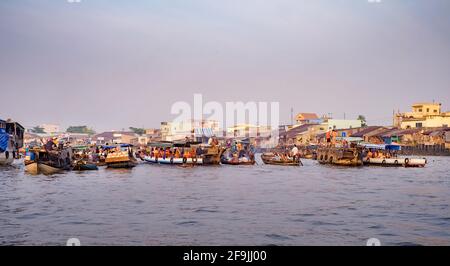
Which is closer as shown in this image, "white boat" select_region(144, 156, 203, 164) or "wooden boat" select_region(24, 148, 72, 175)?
"wooden boat" select_region(24, 148, 72, 175)

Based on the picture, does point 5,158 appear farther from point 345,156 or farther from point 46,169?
point 345,156

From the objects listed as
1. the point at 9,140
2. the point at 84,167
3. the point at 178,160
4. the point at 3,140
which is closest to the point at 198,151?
the point at 178,160

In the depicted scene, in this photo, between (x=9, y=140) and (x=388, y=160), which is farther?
(x=388, y=160)

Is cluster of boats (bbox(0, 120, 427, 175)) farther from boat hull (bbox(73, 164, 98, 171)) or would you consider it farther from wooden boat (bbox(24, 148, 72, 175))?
wooden boat (bbox(24, 148, 72, 175))

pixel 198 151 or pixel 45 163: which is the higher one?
pixel 198 151

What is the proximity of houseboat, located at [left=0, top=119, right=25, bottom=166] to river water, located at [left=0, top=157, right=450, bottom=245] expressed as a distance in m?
14.9

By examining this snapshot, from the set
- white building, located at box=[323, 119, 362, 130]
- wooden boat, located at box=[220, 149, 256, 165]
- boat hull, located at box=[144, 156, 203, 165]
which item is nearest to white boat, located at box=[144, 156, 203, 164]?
boat hull, located at box=[144, 156, 203, 165]

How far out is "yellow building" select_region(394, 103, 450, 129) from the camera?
5012 centimetres

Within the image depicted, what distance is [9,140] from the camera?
31.7 metres

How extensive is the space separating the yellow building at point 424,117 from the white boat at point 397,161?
1966 cm

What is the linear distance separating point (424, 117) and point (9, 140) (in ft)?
138

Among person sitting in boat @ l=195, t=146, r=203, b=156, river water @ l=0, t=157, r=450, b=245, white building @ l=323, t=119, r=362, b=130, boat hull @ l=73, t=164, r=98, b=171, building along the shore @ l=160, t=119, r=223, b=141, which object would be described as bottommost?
river water @ l=0, t=157, r=450, b=245

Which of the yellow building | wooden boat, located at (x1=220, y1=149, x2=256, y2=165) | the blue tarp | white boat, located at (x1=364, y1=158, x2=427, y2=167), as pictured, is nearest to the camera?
the blue tarp
